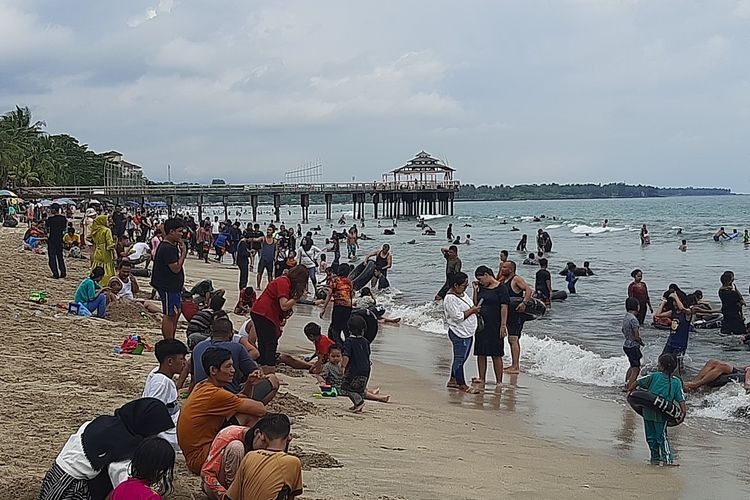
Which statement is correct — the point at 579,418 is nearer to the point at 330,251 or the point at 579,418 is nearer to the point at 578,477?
the point at 578,477

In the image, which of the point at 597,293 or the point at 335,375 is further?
the point at 597,293

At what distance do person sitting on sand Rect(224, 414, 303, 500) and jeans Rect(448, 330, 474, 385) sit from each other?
18.2 feet

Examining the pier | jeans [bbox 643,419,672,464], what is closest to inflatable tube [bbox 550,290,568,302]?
jeans [bbox 643,419,672,464]

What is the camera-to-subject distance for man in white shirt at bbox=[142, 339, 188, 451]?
558 cm

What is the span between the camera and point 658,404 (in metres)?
7.17

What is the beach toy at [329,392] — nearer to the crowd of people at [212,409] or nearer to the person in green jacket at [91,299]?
the crowd of people at [212,409]

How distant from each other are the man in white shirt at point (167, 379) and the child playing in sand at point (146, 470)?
132cm

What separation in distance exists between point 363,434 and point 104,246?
847 centimetres

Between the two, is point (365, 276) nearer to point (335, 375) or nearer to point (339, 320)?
point (339, 320)

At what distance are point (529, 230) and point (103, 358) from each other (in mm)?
57288

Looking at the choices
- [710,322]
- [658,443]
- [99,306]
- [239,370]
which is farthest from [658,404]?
[710,322]

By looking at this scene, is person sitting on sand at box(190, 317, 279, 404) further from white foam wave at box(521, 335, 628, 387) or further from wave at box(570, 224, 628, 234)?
wave at box(570, 224, 628, 234)

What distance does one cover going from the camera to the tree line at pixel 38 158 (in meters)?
60.3

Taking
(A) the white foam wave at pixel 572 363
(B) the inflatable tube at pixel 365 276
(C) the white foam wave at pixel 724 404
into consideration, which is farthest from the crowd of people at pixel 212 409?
(B) the inflatable tube at pixel 365 276
